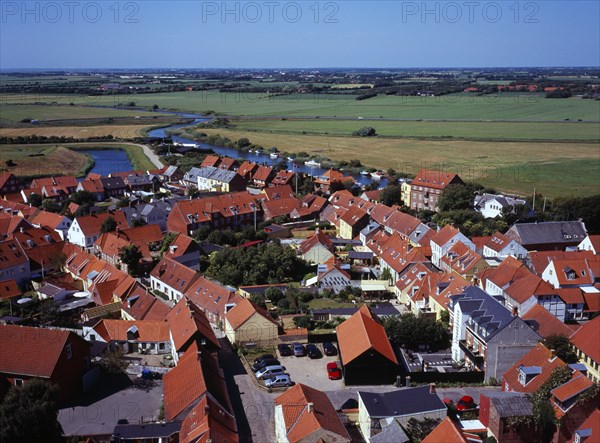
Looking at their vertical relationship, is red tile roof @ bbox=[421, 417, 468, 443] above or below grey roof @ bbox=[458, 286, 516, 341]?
below

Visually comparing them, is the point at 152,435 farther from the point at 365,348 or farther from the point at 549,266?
the point at 549,266

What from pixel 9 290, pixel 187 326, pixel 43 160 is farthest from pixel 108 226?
pixel 43 160

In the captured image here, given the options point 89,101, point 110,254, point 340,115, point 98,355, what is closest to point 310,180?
point 110,254

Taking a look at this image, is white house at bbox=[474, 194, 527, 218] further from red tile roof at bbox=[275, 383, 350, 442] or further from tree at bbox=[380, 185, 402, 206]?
red tile roof at bbox=[275, 383, 350, 442]

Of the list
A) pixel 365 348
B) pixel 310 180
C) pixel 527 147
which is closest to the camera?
pixel 365 348

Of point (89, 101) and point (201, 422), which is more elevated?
point (89, 101)

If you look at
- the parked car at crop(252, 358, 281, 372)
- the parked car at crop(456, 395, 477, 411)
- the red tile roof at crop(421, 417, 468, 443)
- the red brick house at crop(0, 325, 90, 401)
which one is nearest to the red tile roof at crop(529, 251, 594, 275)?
the parked car at crop(456, 395, 477, 411)
